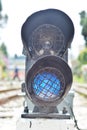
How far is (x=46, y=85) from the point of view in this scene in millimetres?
2859

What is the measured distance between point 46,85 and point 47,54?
0.97 ft

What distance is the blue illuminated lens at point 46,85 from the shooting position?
2.85 m

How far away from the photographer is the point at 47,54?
303 cm

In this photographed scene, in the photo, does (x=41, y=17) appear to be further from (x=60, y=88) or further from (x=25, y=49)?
(x=60, y=88)

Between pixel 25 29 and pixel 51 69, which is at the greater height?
pixel 25 29

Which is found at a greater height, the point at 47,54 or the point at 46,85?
the point at 47,54

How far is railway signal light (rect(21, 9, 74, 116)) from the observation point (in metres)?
2.84

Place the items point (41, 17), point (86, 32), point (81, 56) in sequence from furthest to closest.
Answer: point (81, 56) → point (86, 32) → point (41, 17)

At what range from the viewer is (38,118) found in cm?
282

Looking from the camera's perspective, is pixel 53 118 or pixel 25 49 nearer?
pixel 53 118

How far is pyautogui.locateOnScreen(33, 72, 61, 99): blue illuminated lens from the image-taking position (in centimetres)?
285

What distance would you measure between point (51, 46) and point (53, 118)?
2.01 ft

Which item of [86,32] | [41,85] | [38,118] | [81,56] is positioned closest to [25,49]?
[41,85]

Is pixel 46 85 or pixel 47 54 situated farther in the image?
pixel 47 54
